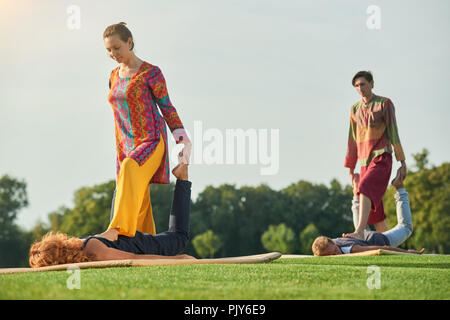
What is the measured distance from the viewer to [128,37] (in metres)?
7.99

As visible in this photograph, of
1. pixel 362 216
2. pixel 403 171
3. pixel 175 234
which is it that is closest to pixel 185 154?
pixel 175 234

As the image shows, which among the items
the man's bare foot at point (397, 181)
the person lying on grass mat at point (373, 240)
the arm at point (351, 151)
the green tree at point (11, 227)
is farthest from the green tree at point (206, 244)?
the man's bare foot at point (397, 181)

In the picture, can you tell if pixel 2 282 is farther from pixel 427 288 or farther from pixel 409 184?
pixel 409 184

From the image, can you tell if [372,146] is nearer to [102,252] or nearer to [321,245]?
[321,245]

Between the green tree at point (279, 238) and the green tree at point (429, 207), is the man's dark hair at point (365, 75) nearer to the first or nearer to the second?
the green tree at point (429, 207)

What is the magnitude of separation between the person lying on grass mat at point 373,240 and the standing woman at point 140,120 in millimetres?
2857

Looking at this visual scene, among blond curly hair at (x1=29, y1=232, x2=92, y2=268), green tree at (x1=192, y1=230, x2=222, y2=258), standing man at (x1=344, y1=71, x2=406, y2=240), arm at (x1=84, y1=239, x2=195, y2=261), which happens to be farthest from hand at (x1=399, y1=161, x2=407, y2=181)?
green tree at (x1=192, y1=230, x2=222, y2=258)

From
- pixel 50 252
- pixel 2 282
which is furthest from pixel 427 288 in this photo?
pixel 50 252

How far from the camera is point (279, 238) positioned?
192ft

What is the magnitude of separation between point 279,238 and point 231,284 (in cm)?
5427

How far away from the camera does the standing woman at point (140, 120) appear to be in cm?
764

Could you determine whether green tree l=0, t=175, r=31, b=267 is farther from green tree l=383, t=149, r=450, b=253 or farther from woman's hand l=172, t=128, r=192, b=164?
woman's hand l=172, t=128, r=192, b=164

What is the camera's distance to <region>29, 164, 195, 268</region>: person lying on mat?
6.73m
